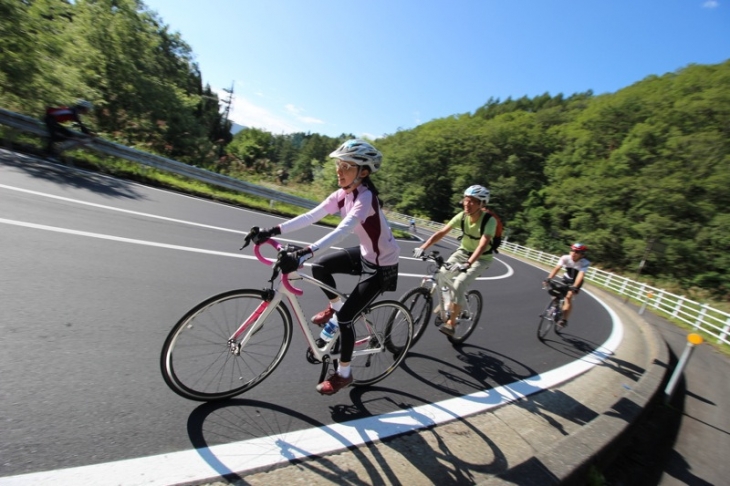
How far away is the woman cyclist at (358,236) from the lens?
291 cm

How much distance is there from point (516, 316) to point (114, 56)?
23.2 m

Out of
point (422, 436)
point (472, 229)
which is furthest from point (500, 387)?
point (472, 229)

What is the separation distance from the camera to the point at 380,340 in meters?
3.80

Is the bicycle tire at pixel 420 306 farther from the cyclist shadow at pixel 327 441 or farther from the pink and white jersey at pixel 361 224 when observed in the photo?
the cyclist shadow at pixel 327 441

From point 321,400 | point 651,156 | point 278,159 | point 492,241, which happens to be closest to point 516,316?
point 492,241

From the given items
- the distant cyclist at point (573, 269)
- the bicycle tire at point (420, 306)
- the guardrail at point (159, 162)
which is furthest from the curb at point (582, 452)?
the guardrail at point (159, 162)

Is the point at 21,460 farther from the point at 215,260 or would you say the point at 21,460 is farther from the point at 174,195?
the point at 174,195

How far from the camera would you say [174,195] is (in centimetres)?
991

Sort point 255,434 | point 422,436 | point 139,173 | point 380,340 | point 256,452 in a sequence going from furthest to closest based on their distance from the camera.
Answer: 1. point 139,173
2. point 380,340
3. point 422,436
4. point 255,434
5. point 256,452

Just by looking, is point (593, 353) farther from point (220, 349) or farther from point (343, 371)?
point (220, 349)

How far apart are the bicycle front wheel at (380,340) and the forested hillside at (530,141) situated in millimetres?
12241

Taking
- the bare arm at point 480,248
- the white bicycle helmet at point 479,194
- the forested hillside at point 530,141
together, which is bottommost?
the bare arm at point 480,248

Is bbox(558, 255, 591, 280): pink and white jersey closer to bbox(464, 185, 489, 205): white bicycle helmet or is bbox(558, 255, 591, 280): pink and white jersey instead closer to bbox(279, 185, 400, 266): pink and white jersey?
bbox(464, 185, 489, 205): white bicycle helmet

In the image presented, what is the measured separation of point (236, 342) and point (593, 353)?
6373 mm
